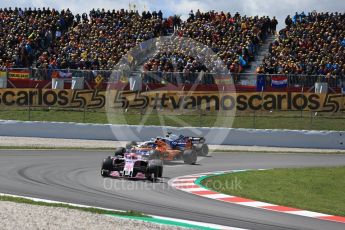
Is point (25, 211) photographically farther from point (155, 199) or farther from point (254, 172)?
point (254, 172)

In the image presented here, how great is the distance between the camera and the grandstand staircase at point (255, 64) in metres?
31.5

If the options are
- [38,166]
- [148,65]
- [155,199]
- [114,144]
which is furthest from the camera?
[148,65]

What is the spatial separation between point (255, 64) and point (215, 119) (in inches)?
236

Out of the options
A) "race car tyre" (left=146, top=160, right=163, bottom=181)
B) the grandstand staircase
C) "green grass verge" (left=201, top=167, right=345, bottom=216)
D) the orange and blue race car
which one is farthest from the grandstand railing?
"race car tyre" (left=146, top=160, right=163, bottom=181)

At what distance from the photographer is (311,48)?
110ft

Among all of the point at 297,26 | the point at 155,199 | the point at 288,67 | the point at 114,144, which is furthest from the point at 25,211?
the point at 297,26

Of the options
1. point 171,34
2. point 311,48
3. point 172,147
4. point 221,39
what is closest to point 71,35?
point 171,34

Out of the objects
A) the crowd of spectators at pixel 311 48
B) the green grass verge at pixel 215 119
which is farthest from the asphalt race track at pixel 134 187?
the crowd of spectators at pixel 311 48

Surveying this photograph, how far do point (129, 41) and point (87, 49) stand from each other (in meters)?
2.29

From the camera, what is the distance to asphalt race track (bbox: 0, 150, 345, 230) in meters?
11.9

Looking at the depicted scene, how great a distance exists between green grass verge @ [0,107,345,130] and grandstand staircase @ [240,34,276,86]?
1.41 m

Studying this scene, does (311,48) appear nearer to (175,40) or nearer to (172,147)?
(175,40)

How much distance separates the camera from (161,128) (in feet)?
96.0

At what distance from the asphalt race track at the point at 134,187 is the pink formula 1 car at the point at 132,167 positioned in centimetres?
30
